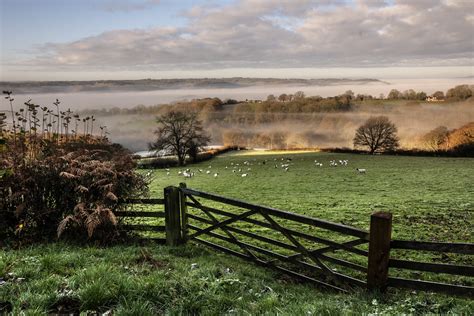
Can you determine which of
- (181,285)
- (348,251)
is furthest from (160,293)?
(348,251)

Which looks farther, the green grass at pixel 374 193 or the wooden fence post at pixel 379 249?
the green grass at pixel 374 193

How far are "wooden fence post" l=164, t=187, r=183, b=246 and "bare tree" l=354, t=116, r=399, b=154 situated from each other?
53.0m

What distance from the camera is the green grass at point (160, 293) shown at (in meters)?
4.26

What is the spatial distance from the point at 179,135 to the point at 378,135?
3139cm

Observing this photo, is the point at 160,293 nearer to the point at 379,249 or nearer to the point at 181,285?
the point at 181,285

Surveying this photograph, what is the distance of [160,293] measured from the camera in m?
4.63

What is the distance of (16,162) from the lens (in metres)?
7.78

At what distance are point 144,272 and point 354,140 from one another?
57851 millimetres

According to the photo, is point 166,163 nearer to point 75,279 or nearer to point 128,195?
point 128,195

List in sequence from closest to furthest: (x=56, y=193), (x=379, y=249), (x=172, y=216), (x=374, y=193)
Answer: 1. (x=379, y=249)
2. (x=56, y=193)
3. (x=172, y=216)
4. (x=374, y=193)

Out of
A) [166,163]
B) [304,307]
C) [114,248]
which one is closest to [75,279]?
[114,248]

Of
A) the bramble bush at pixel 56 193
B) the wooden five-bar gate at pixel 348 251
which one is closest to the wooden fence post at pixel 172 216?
the wooden five-bar gate at pixel 348 251

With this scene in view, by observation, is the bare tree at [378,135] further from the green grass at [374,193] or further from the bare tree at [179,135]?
the bare tree at [179,135]

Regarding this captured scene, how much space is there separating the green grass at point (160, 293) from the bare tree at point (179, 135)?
43.4m
